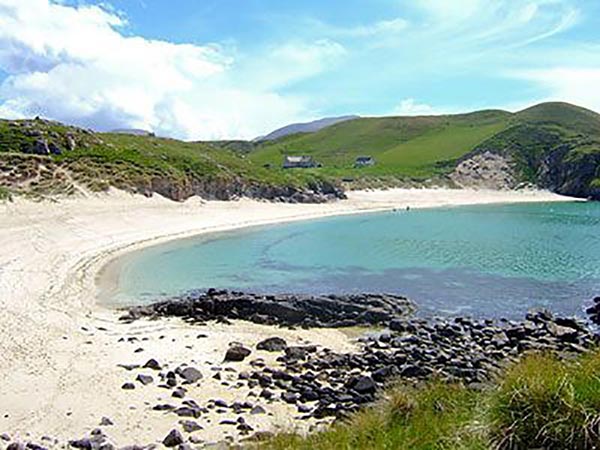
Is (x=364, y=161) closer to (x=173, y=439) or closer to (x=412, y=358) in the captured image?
(x=412, y=358)

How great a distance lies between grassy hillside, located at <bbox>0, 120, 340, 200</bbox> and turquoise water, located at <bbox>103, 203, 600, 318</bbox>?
615 inches

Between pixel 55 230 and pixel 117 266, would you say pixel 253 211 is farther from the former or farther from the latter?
pixel 117 266

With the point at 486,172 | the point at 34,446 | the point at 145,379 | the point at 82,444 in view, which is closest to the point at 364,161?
the point at 486,172

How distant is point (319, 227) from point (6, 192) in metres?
33.4

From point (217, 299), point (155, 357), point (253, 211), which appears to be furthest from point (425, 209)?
point (155, 357)

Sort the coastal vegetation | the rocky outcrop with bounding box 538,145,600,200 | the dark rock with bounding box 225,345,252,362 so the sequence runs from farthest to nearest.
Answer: the rocky outcrop with bounding box 538,145,600,200
the coastal vegetation
the dark rock with bounding box 225,345,252,362

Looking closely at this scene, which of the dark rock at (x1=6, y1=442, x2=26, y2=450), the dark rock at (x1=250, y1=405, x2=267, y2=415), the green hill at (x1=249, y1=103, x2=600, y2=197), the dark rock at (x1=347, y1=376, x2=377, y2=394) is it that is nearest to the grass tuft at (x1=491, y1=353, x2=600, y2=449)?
the dark rock at (x1=250, y1=405, x2=267, y2=415)

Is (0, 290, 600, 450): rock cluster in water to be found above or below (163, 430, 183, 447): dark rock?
below

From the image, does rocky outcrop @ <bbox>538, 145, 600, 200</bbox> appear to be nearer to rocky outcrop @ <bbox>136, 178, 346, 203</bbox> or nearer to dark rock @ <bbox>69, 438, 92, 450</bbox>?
rocky outcrop @ <bbox>136, 178, 346, 203</bbox>

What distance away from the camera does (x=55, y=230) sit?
50906 mm

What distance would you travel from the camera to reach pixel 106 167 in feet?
246

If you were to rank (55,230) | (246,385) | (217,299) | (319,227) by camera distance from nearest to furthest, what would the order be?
1. (246,385)
2. (217,299)
3. (55,230)
4. (319,227)

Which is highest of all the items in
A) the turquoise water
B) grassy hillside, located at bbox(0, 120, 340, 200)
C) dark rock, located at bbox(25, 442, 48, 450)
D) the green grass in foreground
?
grassy hillside, located at bbox(0, 120, 340, 200)

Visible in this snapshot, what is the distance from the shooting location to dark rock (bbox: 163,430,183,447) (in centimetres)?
1384
